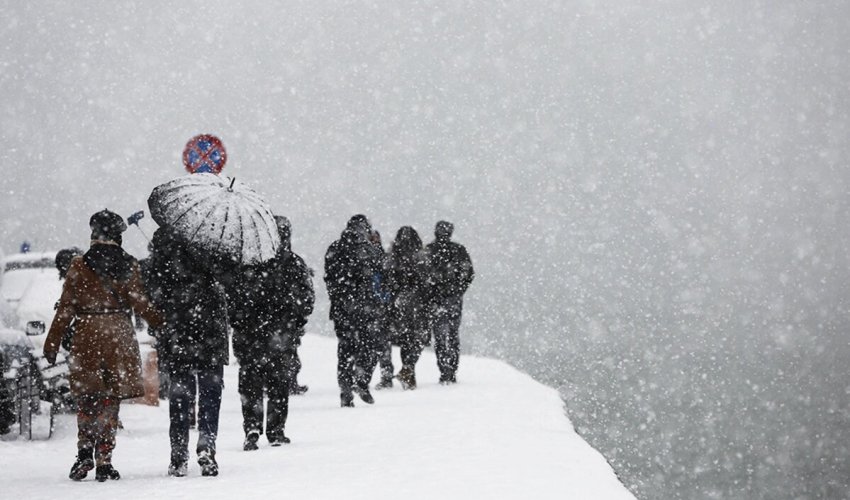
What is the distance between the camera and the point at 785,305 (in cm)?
16962

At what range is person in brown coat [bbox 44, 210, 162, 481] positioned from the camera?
23.6 ft

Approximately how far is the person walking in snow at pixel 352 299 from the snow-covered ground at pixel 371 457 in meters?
0.36

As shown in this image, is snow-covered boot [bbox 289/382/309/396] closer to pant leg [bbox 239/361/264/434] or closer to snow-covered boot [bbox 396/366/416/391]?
snow-covered boot [bbox 396/366/416/391]

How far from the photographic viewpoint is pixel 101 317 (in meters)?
7.27

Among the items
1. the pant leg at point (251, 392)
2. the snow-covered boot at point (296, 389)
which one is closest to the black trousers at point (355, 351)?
the snow-covered boot at point (296, 389)

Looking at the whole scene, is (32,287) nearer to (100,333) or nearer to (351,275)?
(351,275)

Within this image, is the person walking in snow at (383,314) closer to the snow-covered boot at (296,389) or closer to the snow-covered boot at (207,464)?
the snow-covered boot at (296,389)

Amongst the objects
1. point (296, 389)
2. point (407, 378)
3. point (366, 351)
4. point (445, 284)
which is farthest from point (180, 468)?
point (445, 284)

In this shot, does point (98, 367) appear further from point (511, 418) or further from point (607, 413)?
point (607, 413)

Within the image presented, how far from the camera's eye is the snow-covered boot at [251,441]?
28.8 feet

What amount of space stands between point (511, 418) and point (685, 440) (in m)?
9.64

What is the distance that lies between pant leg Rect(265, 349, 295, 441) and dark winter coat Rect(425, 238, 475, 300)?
5.04 meters

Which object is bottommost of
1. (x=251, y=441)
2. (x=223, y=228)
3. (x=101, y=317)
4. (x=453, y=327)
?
(x=251, y=441)

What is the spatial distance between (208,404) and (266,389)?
176 cm
